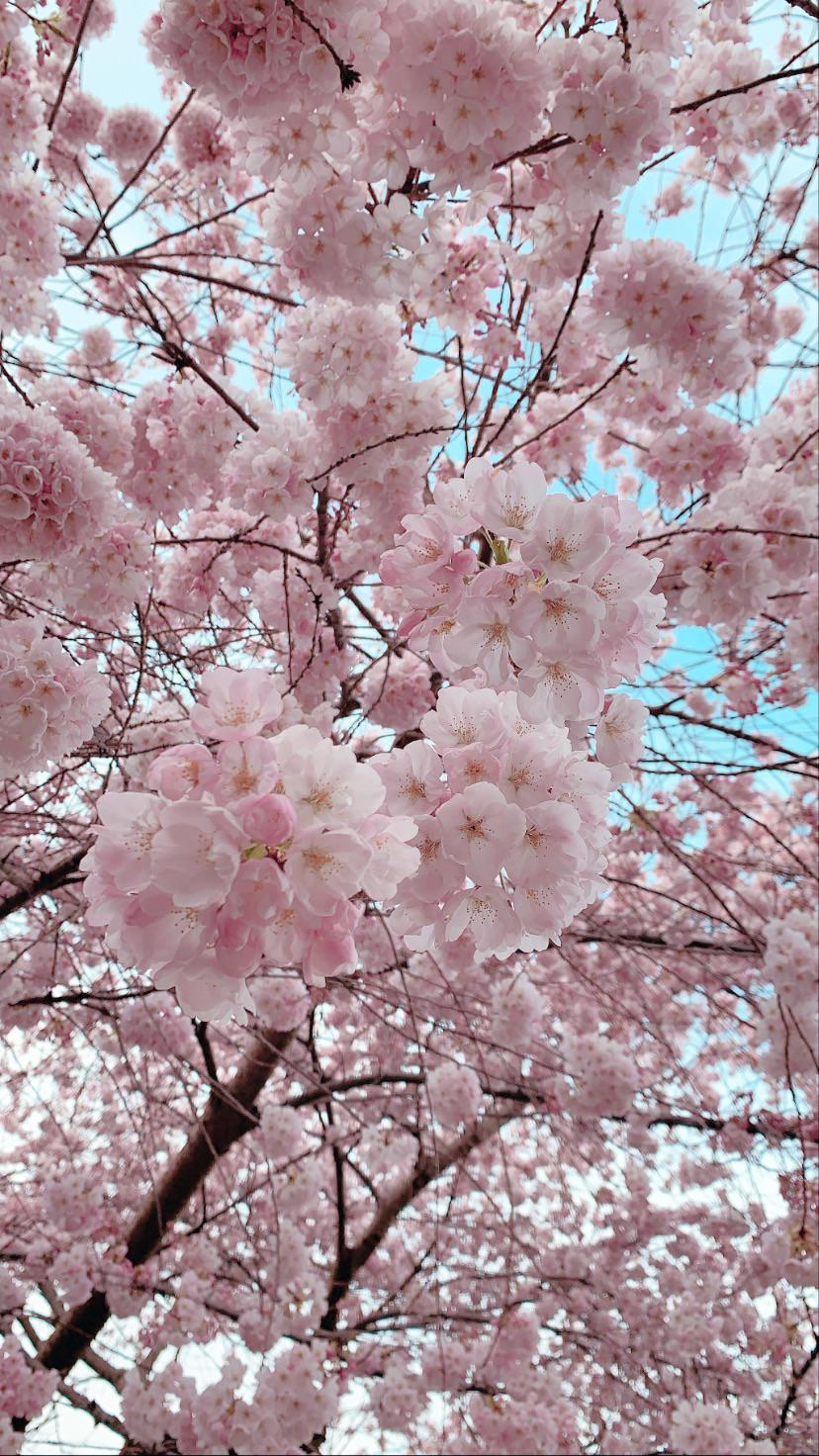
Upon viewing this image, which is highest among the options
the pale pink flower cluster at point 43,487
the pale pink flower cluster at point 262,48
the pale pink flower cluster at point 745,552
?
the pale pink flower cluster at point 745,552

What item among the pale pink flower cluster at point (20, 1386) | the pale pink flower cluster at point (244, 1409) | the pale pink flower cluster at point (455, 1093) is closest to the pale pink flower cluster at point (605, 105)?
the pale pink flower cluster at point (455, 1093)

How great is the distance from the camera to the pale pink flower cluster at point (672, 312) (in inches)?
95.1

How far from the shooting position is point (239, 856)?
80 cm

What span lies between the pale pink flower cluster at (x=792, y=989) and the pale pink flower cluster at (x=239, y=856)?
2.86m

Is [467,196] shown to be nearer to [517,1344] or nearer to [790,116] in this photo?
[790,116]

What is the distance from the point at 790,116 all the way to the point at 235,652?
3118 mm

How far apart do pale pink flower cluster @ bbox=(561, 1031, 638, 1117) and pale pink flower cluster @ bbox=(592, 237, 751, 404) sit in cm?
285

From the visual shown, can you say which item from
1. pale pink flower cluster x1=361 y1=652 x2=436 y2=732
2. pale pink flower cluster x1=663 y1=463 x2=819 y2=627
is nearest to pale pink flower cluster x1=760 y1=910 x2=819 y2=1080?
pale pink flower cluster x1=663 y1=463 x2=819 y2=627

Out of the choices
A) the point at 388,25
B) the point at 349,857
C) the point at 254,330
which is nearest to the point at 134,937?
the point at 349,857

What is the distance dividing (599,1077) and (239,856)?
358cm

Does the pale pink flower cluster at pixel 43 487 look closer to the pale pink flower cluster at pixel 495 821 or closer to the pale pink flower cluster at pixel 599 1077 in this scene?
the pale pink flower cluster at pixel 495 821

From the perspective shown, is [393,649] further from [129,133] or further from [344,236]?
[129,133]

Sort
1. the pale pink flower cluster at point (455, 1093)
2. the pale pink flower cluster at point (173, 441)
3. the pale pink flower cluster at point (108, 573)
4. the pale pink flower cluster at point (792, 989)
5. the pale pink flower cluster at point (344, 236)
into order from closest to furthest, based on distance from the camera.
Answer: the pale pink flower cluster at point (344, 236) → the pale pink flower cluster at point (108, 573) → the pale pink flower cluster at point (173, 441) → the pale pink flower cluster at point (792, 989) → the pale pink flower cluster at point (455, 1093)

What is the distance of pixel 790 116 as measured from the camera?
349cm
